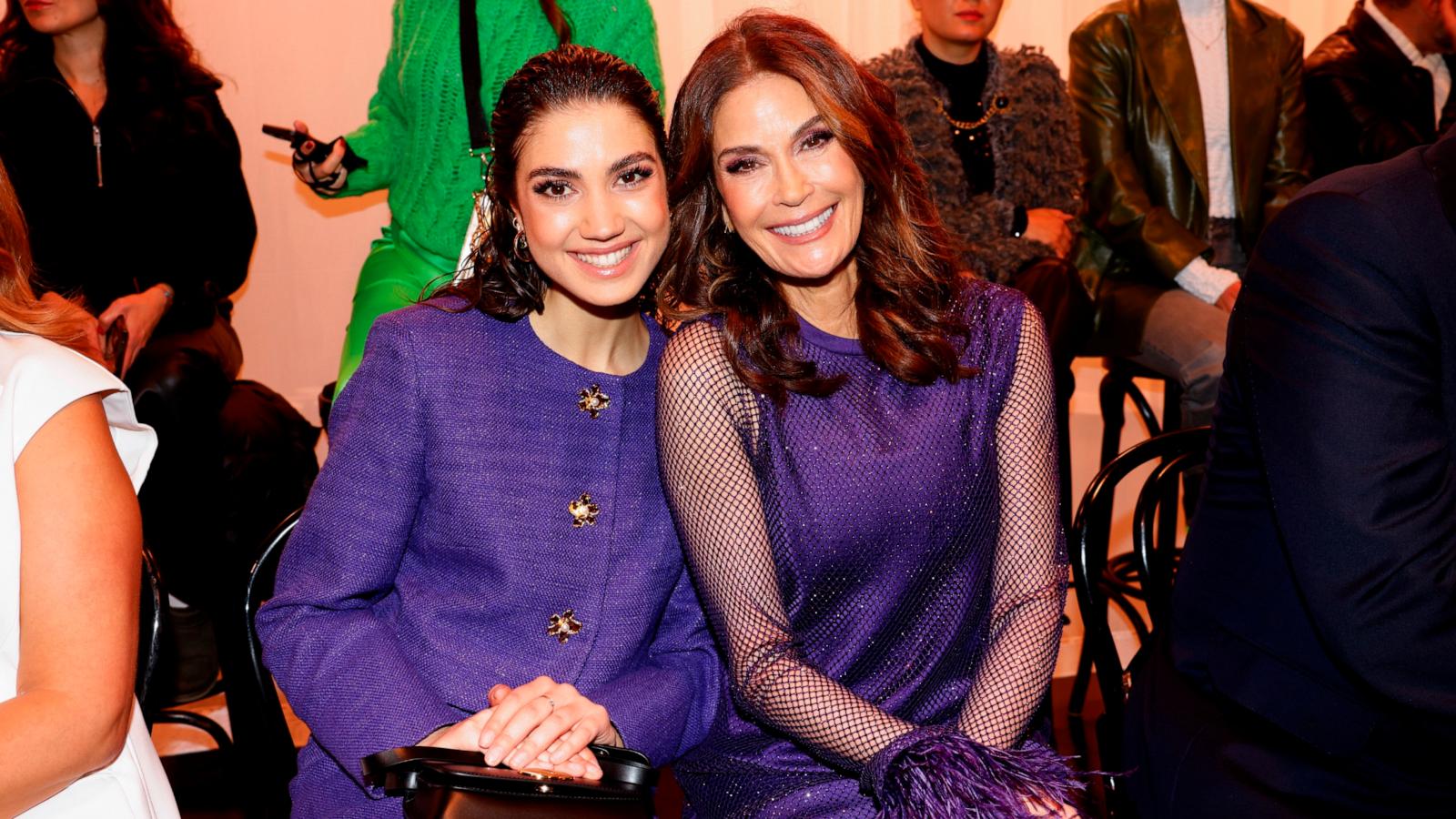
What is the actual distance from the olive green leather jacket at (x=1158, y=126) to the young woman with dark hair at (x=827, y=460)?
1965mm

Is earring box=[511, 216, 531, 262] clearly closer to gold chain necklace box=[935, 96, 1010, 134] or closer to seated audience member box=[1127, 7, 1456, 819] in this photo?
seated audience member box=[1127, 7, 1456, 819]

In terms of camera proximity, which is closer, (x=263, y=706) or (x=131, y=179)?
(x=263, y=706)

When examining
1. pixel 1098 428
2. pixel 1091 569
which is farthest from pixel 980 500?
pixel 1098 428

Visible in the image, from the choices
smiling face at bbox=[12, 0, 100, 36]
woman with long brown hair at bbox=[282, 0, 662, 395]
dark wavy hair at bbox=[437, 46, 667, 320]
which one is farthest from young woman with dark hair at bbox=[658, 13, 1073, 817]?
smiling face at bbox=[12, 0, 100, 36]

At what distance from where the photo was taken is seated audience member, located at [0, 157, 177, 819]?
5.23ft

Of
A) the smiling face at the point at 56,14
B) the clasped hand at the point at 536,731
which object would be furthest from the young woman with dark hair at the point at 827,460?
the smiling face at the point at 56,14

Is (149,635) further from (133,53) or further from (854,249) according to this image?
(133,53)

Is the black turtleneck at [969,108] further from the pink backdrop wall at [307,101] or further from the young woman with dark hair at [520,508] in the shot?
the young woman with dark hair at [520,508]

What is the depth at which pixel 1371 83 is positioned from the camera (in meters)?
4.35

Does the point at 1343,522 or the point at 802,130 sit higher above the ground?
the point at 802,130

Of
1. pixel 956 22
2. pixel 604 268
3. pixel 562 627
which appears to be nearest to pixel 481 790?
pixel 562 627

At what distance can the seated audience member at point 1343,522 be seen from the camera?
5.52 feet

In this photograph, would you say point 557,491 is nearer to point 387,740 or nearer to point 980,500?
point 387,740

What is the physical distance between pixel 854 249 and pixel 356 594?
0.96 meters
